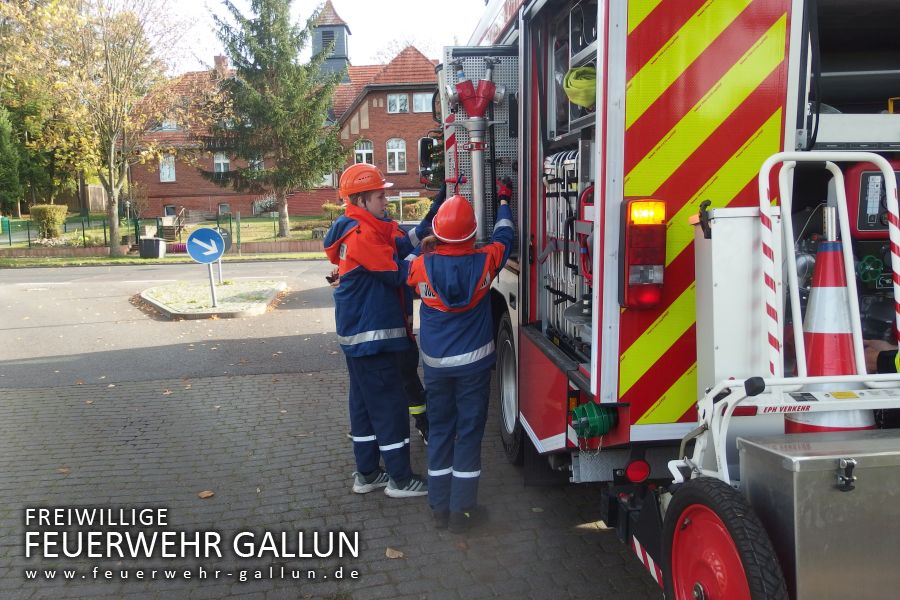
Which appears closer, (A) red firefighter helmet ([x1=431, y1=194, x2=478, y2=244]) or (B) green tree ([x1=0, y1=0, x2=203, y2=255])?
(A) red firefighter helmet ([x1=431, y1=194, x2=478, y2=244])

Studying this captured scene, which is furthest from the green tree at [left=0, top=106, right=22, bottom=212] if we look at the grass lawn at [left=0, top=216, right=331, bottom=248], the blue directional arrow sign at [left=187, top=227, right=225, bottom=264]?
the blue directional arrow sign at [left=187, top=227, right=225, bottom=264]

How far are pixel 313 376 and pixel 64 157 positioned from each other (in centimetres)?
2075

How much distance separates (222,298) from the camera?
1288 centimetres

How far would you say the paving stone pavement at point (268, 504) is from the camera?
3.55m

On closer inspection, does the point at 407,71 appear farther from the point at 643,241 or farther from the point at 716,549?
the point at 716,549

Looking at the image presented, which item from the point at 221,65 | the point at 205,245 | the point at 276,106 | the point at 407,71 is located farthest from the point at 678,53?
the point at 407,71

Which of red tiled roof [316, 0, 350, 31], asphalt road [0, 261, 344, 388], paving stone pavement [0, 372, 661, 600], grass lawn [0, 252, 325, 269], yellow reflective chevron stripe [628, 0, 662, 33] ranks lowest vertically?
paving stone pavement [0, 372, 661, 600]

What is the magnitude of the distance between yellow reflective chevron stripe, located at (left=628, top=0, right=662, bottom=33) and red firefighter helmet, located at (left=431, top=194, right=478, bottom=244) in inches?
55.2

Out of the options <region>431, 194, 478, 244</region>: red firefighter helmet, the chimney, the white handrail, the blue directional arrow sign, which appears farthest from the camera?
the chimney

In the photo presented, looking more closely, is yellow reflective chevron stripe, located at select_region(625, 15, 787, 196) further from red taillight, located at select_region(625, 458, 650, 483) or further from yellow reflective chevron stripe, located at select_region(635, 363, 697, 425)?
red taillight, located at select_region(625, 458, 650, 483)

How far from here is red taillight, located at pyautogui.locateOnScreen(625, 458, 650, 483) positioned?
2.98 meters

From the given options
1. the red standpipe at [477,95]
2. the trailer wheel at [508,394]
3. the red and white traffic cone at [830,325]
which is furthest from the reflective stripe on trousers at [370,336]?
the red and white traffic cone at [830,325]

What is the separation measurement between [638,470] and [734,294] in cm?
94

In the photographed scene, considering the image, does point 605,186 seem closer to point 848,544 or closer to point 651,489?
point 651,489
